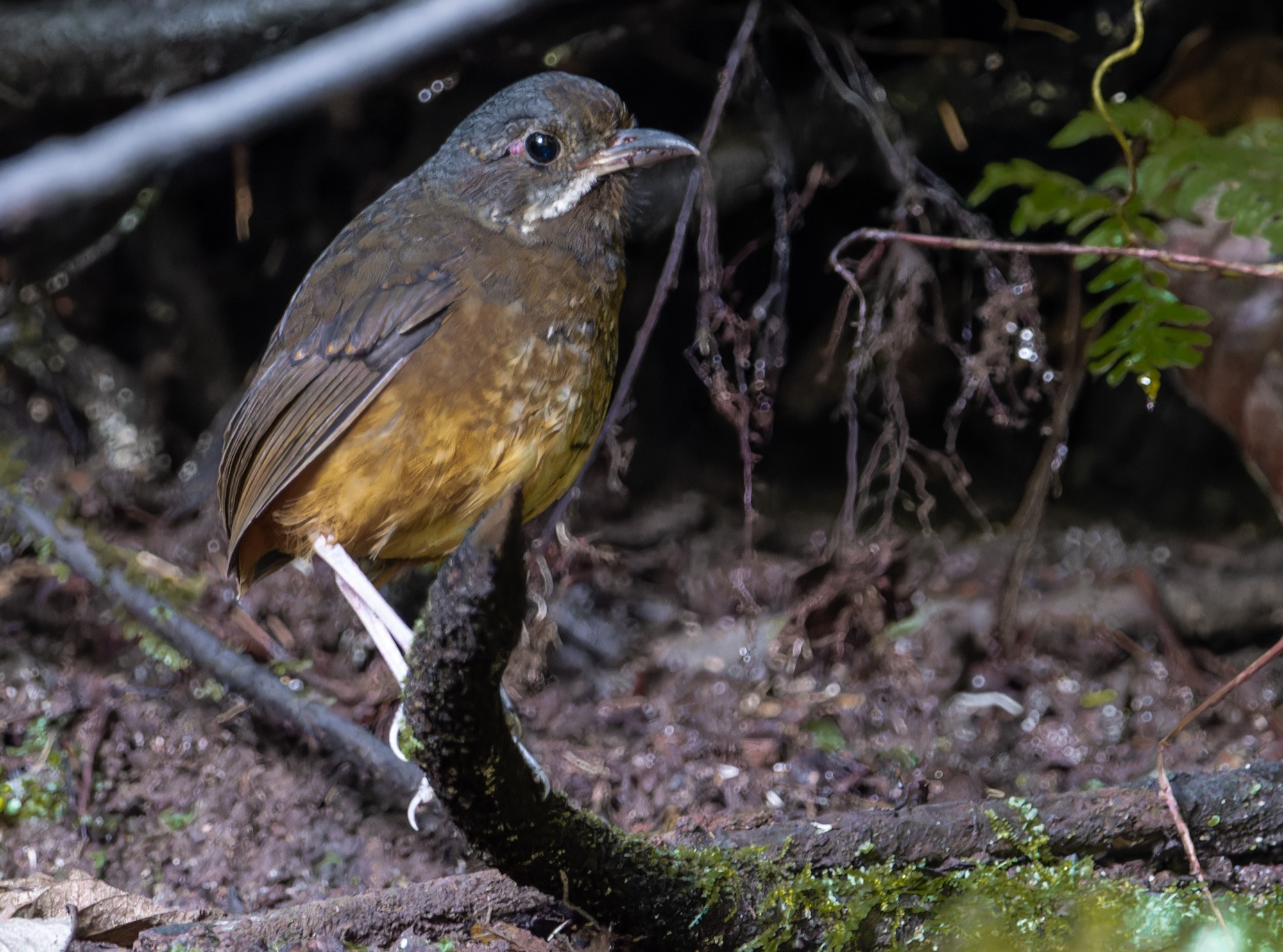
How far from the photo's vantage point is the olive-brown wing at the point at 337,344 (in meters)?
2.72

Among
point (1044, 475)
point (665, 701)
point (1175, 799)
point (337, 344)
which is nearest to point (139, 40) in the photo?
point (337, 344)

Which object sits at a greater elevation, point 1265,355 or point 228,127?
point 228,127

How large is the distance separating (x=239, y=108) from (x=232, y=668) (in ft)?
6.08

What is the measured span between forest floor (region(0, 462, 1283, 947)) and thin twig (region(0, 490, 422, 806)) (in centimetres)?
12

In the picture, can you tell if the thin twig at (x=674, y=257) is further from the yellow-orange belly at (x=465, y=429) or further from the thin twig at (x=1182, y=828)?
the thin twig at (x=1182, y=828)

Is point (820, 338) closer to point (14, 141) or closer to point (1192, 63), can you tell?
point (1192, 63)

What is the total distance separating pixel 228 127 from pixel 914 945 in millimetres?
3240

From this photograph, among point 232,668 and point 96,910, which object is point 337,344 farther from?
point 96,910

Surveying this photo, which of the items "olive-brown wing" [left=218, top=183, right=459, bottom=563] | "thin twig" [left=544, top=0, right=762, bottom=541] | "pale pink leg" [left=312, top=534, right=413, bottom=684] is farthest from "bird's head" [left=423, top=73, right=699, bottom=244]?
"pale pink leg" [left=312, top=534, right=413, bottom=684]

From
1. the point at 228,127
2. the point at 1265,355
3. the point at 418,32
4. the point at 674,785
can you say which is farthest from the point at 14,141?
the point at 1265,355

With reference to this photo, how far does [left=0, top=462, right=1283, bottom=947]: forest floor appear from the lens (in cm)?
300

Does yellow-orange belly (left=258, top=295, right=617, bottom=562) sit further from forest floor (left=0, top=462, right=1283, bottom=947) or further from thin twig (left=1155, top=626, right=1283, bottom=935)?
thin twig (left=1155, top=626, right=1283, bottom=935)

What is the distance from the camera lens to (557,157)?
2.78m

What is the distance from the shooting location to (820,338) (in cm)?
480
